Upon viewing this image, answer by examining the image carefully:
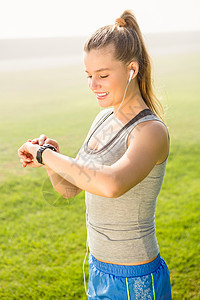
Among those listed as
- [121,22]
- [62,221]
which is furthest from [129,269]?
[62,221]

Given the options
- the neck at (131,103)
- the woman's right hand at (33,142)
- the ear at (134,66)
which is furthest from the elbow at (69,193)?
the ear at (134,66)

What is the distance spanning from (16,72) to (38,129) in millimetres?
3485

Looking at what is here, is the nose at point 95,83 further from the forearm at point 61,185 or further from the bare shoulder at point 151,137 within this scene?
the forearm at point 61,185

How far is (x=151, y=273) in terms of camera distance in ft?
5.15

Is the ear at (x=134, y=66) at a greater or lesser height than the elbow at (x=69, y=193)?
greater

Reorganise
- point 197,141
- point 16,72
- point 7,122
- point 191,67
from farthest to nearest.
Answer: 1. point 191,67
2. point 16,72
3. point 7,122
4. point 197,141

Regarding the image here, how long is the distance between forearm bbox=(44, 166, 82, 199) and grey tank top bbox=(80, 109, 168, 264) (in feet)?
0.39

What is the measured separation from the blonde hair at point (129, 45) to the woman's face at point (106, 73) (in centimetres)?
2

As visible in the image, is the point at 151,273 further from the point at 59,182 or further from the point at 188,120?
the point at 188,120

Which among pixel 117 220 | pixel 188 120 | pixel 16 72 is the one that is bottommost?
pixel 188 120

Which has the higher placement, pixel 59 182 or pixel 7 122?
pixel 59 182

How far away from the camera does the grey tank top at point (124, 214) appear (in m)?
1.45

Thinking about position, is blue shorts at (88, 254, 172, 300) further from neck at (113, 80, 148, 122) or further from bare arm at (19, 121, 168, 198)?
neck at (113, 80, 148, 122)

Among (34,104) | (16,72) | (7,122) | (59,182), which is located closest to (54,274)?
(59,182)
